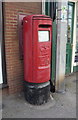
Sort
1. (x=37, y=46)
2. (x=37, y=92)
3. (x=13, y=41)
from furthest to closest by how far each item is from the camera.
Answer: (x=13, y=41)
(x=37, y=92)
(x=37, y=46)

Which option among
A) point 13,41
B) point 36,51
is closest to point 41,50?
point 36,51

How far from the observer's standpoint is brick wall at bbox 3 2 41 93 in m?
3.02

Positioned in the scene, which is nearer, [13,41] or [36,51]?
[36,51]

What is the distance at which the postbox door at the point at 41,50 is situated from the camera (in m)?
2.68

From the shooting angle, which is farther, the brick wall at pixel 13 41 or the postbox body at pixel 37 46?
the brick wall at pixel 13 41

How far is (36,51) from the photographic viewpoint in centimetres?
273

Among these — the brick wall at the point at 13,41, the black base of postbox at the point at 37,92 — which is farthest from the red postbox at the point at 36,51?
the brick wall at the point at 13,41

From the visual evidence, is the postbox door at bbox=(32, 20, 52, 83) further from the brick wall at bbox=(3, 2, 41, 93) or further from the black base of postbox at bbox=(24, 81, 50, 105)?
the brick wall at bbox=(3, 2, 41, 93)

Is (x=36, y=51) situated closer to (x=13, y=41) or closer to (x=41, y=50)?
(x=41, y=50)

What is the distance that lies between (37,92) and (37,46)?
0.99m

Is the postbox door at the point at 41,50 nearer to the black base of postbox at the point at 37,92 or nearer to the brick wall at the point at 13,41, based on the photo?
the black base of postbox at the point at 37,92

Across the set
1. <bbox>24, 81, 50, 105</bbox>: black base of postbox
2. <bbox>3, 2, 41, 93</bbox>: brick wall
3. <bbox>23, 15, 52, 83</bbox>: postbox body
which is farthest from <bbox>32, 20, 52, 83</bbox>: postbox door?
<bbox>3, 2, 41, 93</bbox>: brick wall

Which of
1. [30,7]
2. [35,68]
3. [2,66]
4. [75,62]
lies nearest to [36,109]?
[35,68]

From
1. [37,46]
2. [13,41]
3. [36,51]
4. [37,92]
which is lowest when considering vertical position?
[37,92]
